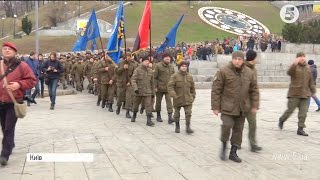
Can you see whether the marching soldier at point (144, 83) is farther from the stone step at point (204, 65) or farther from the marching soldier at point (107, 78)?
the stone step at point (204, 65)

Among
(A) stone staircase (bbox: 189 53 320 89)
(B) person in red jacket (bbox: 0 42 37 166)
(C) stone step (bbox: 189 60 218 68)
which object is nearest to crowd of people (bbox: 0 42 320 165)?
(B) person in red jacket (bbox: 0 42 37 166)

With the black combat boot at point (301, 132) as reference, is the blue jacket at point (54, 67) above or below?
above

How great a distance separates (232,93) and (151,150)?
1746mm

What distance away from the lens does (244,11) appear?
77750mm

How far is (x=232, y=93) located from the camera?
285 inches

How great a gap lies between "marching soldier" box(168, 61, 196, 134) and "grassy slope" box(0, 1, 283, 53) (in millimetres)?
43973

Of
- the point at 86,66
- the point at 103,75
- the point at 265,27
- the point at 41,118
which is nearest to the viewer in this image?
the point at 41,118

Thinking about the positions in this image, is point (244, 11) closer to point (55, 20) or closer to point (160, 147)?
point (55, 20)

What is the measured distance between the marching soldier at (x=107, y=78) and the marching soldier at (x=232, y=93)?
7.20 meters

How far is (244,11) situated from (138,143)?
71.9 meters

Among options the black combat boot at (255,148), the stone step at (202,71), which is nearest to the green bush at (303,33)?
the stone step at (202,71)

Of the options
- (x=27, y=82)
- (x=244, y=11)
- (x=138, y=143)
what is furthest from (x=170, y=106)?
(x=244, y=11)

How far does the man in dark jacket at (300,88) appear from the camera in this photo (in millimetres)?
9805

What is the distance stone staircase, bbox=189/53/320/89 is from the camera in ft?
81.3
